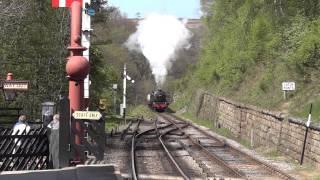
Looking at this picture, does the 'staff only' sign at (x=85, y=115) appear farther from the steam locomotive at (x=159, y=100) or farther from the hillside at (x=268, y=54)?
the steam locomotive at (x=159, y=100)

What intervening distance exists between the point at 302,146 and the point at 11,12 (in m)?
13.0

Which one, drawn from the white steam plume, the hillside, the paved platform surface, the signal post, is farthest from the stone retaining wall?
the white steam plume

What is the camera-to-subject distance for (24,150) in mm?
11117

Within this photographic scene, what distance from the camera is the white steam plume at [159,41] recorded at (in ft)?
313

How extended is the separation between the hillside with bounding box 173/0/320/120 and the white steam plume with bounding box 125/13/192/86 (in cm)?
3166

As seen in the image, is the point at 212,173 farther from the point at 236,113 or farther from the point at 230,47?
the point at 230,47

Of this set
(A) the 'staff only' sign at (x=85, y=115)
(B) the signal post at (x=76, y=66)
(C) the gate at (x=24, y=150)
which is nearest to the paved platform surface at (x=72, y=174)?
(A) the 'staff only' sign at (x=85, y=115)

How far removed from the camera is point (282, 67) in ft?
113

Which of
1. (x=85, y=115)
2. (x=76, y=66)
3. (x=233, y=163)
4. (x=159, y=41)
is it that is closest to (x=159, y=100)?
(x=159, y=41)

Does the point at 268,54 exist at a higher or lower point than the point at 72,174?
higher

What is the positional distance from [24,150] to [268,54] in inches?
1182

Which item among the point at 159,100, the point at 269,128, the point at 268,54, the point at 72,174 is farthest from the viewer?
the point at 159,100

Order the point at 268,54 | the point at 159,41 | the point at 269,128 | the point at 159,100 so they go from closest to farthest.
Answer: the point at 269,128
the point at 268,54
the point at 159,100
the point at 159,41

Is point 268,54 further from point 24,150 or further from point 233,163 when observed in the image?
point 24,150
